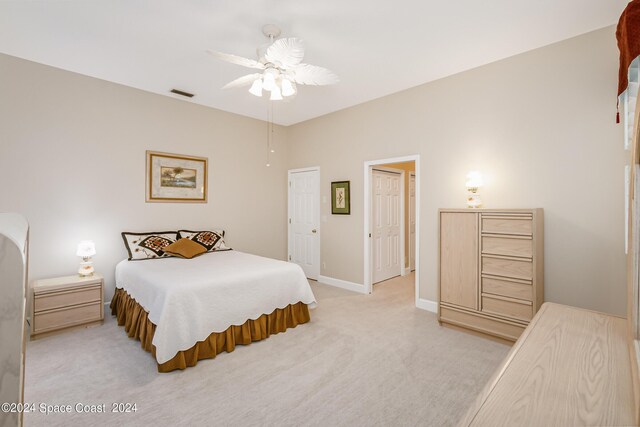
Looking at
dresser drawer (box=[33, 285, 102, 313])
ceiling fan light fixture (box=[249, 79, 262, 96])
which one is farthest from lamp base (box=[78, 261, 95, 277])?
ceiling fan light fixture (box=[249, 79, 262, 96])

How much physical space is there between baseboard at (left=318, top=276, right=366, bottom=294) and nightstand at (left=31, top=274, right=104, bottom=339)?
3.11 metres

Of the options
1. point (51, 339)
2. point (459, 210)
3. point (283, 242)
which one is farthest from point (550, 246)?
point (51, 339)

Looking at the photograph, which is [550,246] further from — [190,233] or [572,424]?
[190,233]

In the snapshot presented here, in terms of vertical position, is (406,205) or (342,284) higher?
(406,205)

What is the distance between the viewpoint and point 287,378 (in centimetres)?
228

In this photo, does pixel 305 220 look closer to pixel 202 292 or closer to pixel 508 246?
pixel 202 292

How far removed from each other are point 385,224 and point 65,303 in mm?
4446

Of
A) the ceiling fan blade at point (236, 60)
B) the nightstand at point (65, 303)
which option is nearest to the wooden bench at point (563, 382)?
the ceiling fan blade at point (236, 60)

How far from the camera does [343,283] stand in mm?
4840

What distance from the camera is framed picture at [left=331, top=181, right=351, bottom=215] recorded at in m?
4.73

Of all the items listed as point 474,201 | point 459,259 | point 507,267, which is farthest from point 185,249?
point 507,267

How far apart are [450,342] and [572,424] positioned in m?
2.31

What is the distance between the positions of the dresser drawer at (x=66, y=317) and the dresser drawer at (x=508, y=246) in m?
4.15

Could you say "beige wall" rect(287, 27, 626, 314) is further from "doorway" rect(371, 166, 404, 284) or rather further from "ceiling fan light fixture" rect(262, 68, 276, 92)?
"ceiling fan light fixture" rect(262, 68, 276, 92)
